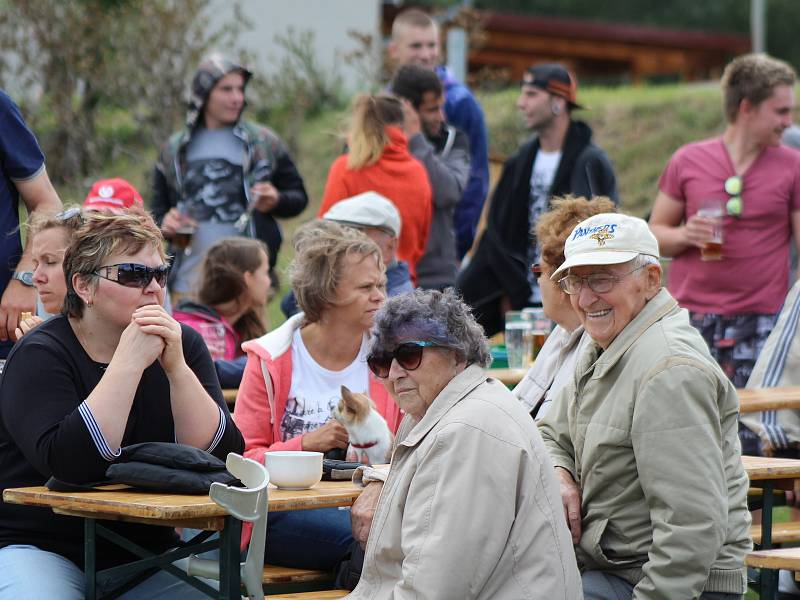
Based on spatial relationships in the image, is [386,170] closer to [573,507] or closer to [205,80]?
[205,80]

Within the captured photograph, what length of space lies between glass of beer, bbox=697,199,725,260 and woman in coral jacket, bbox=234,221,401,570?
2.21m

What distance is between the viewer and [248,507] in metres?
3.43

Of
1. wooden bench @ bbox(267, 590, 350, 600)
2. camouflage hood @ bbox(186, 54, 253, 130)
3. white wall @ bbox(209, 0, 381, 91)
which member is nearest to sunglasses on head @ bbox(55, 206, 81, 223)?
wooden bench @ bbox(267, 590, 350, 600)

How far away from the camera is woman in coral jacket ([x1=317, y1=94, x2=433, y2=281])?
7.02m

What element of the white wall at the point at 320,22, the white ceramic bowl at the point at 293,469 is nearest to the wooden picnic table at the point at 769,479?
the white ceramic bowl at the point at 293,469

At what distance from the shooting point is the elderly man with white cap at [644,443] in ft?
11.4

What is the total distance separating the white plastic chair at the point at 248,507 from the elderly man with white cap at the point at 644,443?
919 mm

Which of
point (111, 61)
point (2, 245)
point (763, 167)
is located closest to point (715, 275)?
point (763, 167)

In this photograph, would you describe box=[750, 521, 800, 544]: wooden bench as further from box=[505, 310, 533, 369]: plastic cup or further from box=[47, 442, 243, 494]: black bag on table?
box=[47, 442, 243, 494]: black bag on table

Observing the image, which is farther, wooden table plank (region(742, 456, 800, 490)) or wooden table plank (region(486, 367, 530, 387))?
wooden table plank (region(486, 367, 530, 387))

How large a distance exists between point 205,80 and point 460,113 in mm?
1842

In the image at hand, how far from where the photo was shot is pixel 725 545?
3.65m

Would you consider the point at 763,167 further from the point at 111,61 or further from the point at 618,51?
the point at 618,51

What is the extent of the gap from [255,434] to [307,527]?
42 centimetres
